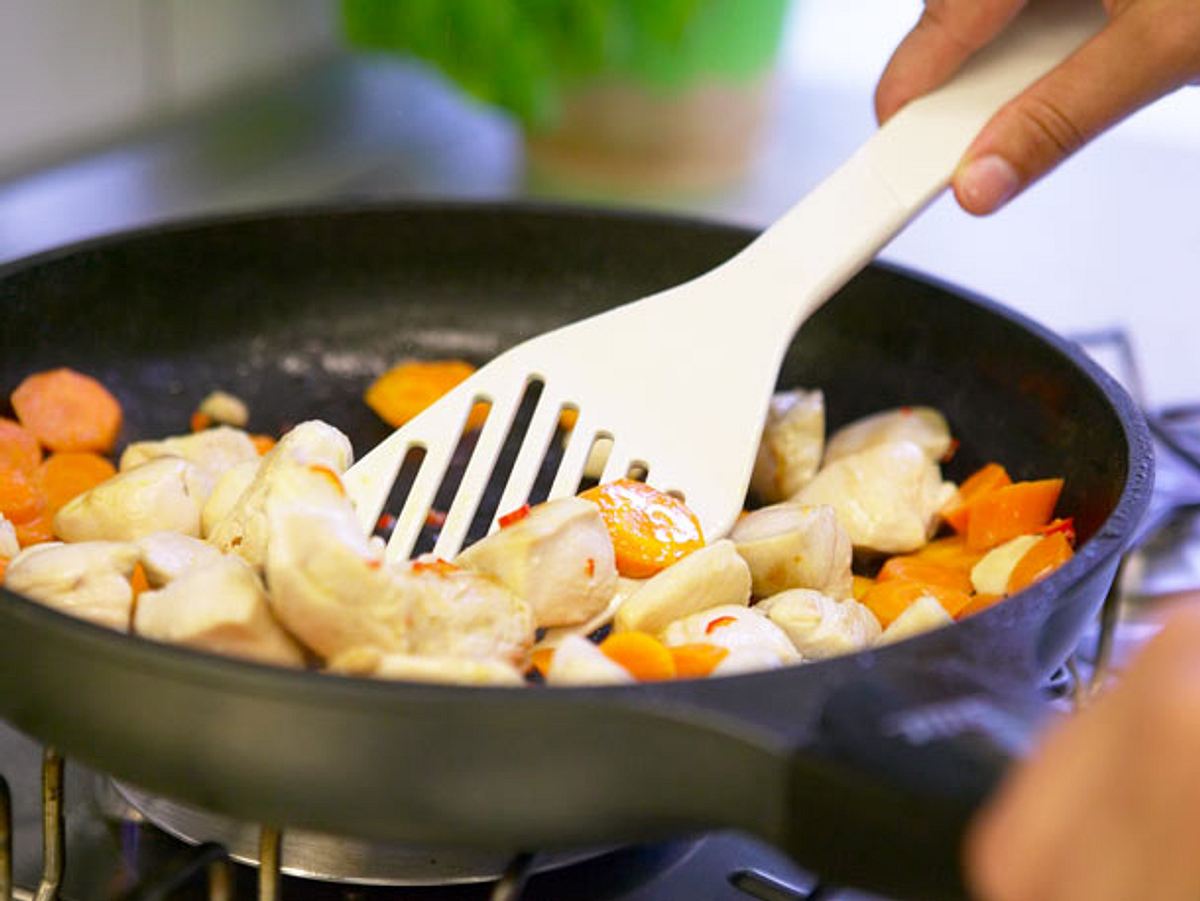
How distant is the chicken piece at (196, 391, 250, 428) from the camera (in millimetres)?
1248

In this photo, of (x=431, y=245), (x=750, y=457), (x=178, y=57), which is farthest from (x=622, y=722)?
(x=178, y=57)

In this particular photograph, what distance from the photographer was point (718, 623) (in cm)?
88

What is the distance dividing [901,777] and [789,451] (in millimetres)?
590

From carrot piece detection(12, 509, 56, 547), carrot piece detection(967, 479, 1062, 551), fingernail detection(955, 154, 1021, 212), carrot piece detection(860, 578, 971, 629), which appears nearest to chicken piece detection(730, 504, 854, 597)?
carrot piece detection(860, 578, 971, 629)

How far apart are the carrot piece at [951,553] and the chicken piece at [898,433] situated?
0.23 feet

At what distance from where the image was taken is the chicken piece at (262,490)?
3.06 feet

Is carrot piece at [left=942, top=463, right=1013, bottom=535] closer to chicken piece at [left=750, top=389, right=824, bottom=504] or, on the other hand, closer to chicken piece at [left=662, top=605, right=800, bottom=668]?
chicken piece at [left=750, top=389, right=824, bottom=504]

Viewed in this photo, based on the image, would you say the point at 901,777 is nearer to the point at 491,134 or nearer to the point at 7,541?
the point at 7,541

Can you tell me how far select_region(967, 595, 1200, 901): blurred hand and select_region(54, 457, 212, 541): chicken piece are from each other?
0.62 metres

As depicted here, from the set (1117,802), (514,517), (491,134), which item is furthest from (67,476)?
(491,134)

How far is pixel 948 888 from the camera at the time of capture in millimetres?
611

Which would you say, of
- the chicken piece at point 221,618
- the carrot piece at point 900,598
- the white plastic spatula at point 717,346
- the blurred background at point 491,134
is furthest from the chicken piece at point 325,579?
the blurred background at point 491,134

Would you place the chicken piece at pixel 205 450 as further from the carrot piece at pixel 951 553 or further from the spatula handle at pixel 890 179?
the carrot piece at pixel 951 553

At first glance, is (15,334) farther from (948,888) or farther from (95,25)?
(948,888)
